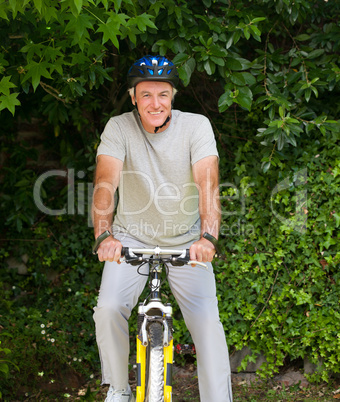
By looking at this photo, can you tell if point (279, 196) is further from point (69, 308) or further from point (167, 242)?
point (69, 308)

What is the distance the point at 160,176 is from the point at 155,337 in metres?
1.04

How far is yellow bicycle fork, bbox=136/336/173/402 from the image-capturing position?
2387 millimetres

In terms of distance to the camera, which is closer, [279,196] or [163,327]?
[163,327]

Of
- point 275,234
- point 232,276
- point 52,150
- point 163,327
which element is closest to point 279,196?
point 275,234

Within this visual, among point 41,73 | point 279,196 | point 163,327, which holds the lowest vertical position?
point 163,327

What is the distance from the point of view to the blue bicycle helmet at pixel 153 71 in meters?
2.96

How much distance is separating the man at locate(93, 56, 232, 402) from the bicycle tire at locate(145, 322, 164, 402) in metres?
0.41

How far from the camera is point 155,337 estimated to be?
7.82 feet

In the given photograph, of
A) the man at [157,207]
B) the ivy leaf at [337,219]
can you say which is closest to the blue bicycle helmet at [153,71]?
the man at [157,207]

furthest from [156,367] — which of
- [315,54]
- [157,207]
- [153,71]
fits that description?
[315,54]

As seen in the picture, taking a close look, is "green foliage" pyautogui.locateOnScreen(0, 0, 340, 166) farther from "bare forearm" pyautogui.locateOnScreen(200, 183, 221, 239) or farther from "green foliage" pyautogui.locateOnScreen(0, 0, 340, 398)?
"bare forearm" pyautogui.locateOnScreen(200, 183, 221, 239)

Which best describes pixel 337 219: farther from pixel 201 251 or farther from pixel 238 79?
pixel 201 251

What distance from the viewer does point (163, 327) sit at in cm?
243

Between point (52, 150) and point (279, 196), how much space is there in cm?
249
